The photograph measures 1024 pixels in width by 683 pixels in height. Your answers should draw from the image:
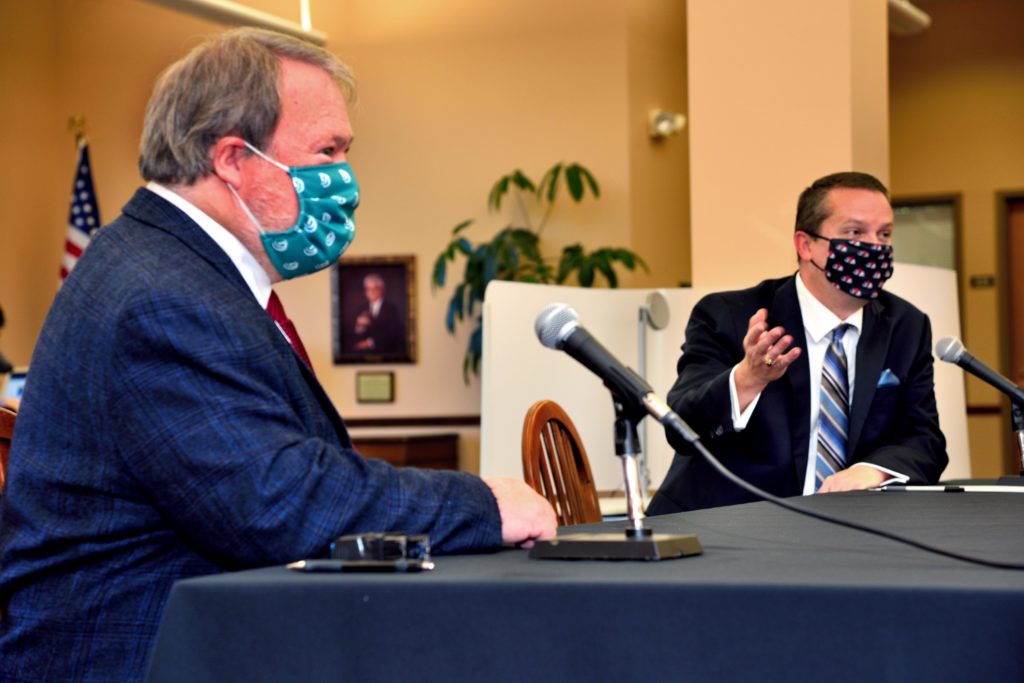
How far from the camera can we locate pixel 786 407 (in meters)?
2.88

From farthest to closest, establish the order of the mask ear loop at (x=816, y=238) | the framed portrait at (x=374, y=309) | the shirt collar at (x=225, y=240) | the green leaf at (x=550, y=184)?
the framed portrait at (x=374, y=309) < the green leaf at (x=550, y=184) < the mask ear loop at (x=816, y=238) < the shirt collar at (x=225, y=240)

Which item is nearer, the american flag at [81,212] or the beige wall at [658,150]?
the beige wall at [658,150]

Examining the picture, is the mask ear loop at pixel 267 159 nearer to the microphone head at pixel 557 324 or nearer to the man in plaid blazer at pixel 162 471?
the man in plaid blazer at pixel 162 471

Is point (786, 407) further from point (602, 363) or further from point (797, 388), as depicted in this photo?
point (602, 363)

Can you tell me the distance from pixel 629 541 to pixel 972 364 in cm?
149

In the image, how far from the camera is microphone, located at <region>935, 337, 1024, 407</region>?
95.7 inches

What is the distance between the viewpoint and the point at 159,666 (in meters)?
1.14

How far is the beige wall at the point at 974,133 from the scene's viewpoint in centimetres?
912

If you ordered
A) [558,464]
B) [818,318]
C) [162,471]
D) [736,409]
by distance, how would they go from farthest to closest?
[818,318] < [736,409] < [558,464] < [162,471]

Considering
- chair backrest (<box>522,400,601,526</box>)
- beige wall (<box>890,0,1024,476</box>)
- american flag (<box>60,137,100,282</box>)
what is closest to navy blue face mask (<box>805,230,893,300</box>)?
chair backrest (<box>522,400,601,526</box>)

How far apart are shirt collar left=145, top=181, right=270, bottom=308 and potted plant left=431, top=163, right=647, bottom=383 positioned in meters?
5.09

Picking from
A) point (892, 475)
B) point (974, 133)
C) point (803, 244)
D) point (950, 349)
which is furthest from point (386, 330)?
point (950, 349)

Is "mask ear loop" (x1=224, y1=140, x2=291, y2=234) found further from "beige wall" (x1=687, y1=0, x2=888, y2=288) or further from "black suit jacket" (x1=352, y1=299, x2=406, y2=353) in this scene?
"black suit jacket" (x1=352, y1=299, x2=406, y2=353)

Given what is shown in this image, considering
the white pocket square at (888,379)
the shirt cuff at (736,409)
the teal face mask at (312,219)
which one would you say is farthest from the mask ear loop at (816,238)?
the teal face mask at (312,219)
